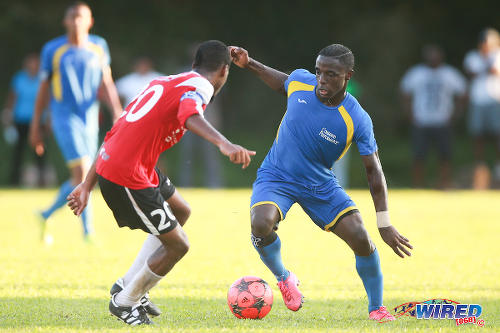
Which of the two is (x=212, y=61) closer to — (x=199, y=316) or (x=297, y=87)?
(x=297, y=87)

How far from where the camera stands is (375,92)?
947 inches

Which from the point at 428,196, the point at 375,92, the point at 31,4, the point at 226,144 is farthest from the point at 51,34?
the point at 226,144

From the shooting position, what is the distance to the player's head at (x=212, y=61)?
544 cm

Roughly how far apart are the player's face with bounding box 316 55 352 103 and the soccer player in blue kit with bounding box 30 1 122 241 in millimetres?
3971

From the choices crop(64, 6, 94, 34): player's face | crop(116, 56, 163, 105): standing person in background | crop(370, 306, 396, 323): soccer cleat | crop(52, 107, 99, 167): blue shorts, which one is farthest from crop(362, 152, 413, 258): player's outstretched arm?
crop(116, 56, 163, 105): standing person in background

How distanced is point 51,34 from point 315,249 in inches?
630

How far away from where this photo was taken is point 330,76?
5773 millimetres

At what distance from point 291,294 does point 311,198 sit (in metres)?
0.71

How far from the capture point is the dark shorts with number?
5.29 m

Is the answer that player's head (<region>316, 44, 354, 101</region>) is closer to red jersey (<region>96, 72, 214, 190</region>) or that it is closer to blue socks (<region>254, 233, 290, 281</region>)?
red jersey (<region>96, 72, 214, 190</region>)

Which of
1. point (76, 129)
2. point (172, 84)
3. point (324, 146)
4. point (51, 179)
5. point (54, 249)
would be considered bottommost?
point (51, 179)

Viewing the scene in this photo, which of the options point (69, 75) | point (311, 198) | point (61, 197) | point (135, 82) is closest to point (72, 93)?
point (69, 75)

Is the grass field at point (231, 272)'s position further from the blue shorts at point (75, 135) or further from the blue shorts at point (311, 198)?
the blue shorts at point (75, 135)

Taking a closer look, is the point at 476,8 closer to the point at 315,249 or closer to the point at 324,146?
the point at 315,249
